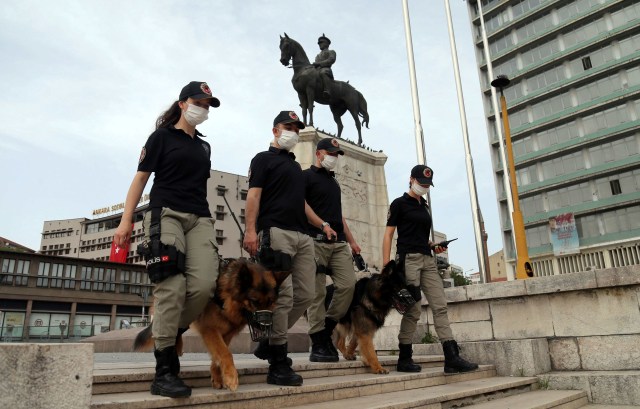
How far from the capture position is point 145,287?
5425 centimetres

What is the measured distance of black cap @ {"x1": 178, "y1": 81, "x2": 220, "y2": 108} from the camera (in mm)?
3795

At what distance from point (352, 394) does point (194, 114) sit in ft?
9.09

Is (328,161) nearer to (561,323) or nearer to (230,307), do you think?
(230,307)

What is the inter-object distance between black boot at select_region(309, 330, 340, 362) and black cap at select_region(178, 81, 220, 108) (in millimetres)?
3047

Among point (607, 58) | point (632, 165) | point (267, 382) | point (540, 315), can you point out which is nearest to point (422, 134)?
point (540, 315)

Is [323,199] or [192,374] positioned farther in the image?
[323,199]

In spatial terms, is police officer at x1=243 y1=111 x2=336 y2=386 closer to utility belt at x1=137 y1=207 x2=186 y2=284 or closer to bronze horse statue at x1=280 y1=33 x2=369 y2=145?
utility belt at x1=137 y1=207 x2=186 y2=284

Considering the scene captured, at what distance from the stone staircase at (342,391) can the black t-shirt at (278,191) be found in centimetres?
134

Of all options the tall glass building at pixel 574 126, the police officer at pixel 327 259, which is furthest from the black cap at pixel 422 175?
the tall glass building at pixel 574 126

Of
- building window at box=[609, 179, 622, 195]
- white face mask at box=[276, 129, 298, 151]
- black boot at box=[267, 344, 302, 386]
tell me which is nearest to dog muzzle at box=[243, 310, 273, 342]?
black boot at box=[267, 344, 302, 386]

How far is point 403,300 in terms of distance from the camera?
536 cm

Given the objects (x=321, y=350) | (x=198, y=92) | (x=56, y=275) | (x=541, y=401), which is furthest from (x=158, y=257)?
(x=56, y=275)

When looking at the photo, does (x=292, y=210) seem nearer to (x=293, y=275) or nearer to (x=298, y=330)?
(x=293, y=275)

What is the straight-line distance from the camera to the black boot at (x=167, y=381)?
3014 millimetres
